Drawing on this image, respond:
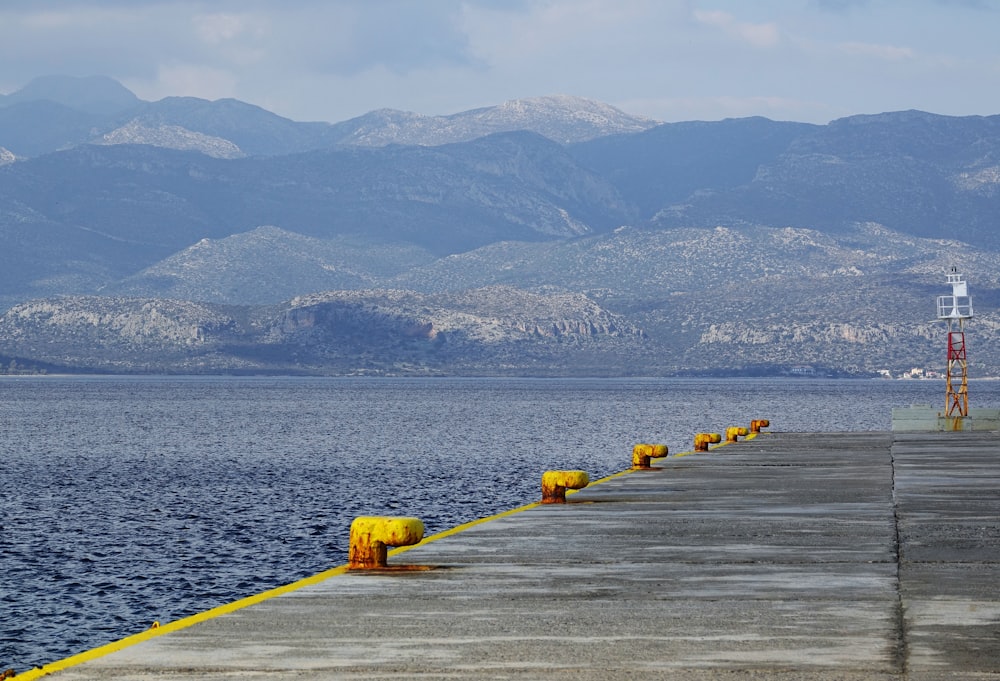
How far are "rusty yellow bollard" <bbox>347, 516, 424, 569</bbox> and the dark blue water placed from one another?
8.89 meters

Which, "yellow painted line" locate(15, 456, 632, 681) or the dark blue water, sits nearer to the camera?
"yellow painted line" locate(15, 456, 632, 681)

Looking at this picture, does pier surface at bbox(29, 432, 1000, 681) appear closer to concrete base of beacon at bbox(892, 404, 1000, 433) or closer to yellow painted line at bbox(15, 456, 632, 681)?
yellow painted line at bbox(15, 456, 632, 681)

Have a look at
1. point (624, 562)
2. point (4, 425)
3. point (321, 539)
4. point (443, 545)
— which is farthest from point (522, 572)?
point (4, 425)

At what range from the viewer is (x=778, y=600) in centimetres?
1562

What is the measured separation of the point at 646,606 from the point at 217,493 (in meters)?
51.6

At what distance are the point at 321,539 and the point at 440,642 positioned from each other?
31.4 m

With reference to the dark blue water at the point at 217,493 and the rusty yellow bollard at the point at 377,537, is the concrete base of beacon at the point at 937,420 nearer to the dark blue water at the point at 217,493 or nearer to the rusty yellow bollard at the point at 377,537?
the dark blue water at the point at 217,493

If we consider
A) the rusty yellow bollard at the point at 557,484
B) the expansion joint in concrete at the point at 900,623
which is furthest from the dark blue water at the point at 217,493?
the expansion joint in concrete at the point at 900,623

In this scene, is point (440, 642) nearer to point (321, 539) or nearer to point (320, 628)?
point (320, 628)

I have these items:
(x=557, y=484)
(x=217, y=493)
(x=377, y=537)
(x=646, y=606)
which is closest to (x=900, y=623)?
(x=646, y=606)

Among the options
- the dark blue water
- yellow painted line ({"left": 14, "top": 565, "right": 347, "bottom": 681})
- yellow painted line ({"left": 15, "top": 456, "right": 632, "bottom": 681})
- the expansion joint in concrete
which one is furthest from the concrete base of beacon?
yellow painted line ({"left": 14, "top": 565, "right": 347, "bottom": 681})

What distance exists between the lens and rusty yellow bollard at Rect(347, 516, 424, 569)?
17781 mm

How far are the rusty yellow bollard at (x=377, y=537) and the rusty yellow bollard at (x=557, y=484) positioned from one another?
10112 mm

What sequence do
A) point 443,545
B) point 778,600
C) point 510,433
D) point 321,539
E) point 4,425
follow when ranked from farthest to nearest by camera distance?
point 4,425 → point 510,433 → point 321,539 → point 443,545 → point 778,600
